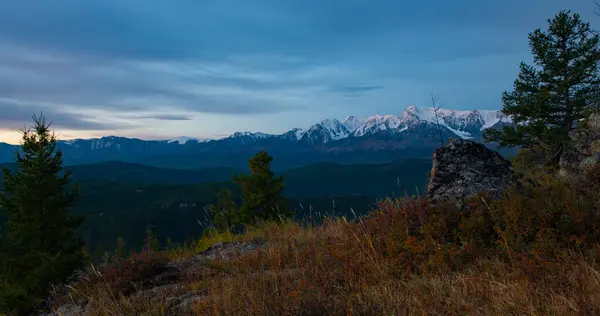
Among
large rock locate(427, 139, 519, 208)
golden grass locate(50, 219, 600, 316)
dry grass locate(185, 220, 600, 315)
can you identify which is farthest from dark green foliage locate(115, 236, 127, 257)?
large rock locate(427, 139, 519, 208)

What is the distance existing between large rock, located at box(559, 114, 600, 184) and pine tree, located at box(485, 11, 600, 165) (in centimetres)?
1188

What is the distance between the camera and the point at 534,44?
20922mm

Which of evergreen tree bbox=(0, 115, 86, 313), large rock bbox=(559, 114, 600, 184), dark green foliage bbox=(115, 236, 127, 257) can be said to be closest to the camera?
large rock bbox=(559, 114, 600, 184)

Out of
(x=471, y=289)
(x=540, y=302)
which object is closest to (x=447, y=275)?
(x=471, y=289)

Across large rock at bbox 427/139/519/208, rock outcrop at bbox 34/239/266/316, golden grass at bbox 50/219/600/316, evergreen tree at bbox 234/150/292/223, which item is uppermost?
large rock at bbox 427/139/519/208

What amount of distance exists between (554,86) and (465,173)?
18.7 m

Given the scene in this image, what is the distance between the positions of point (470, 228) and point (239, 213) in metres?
28.4

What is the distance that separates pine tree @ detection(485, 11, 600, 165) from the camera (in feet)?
63.9

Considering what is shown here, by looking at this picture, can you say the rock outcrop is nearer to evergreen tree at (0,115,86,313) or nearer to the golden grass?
the golden grass

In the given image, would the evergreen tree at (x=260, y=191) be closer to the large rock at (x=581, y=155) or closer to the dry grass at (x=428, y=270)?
the large rock at (x=581, y=155)

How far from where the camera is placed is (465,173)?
6961 mm

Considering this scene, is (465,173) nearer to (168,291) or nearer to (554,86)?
(168,291)

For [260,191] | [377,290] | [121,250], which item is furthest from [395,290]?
[260,191]

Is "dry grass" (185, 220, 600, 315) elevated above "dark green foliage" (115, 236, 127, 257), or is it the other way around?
"dry grass" (185, 220, 600, 315)
